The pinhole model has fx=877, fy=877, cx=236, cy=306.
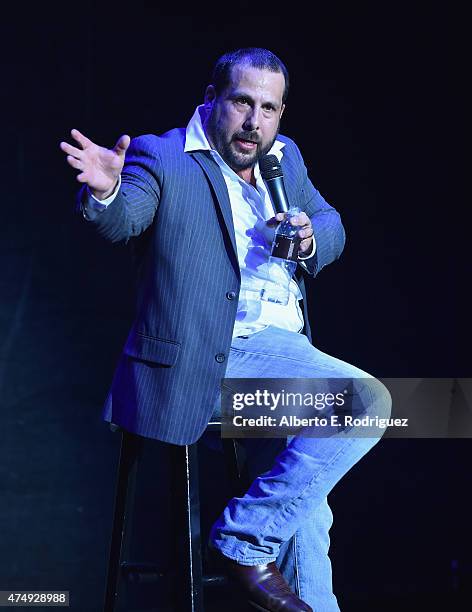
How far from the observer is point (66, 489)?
10.6 ft

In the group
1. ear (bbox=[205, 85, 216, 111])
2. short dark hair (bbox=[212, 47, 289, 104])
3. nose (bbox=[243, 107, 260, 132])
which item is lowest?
nose (bbox=[243, 107, 260, 132])

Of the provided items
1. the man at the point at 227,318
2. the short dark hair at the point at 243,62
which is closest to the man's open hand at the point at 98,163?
the man at the point at 227,318

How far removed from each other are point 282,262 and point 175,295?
35 centimetres

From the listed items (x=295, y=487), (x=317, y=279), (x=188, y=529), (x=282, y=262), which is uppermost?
(x=317, y=279)

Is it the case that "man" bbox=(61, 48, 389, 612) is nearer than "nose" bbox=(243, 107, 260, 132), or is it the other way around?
"man" bbox=(61, 48, 389, 612)

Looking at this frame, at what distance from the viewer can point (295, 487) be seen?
2.06m

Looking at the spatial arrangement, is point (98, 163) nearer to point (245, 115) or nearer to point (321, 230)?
point (245, 115)

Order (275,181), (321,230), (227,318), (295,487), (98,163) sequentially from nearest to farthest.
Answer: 1. (98,163)
2. (295,487)
3. (227,318)
4. (275,181)
5. (321,230)

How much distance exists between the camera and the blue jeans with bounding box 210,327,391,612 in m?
2.04

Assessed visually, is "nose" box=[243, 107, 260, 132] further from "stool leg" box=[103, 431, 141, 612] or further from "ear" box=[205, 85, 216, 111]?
"stool leg" box=[103, 431, 141, 612]

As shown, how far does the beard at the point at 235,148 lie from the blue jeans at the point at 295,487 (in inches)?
18.6

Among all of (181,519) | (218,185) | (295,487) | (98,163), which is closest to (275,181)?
(218,185)

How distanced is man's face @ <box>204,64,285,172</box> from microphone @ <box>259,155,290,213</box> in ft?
0.21

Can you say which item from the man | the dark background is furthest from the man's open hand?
the dark background
